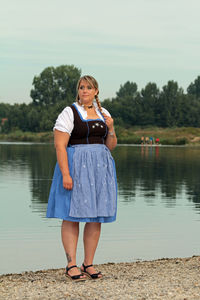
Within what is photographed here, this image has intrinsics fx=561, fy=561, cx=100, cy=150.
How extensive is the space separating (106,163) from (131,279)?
1117 millimetres

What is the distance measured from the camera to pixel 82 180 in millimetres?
5312

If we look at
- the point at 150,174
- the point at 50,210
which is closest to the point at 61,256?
the point at 50,210

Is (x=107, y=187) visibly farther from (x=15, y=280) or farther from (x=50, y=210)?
(x=15, y=280)

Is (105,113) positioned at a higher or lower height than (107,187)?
higher

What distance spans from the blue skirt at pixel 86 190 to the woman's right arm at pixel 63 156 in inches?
3.1

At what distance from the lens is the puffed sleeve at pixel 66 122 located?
538 centimetres

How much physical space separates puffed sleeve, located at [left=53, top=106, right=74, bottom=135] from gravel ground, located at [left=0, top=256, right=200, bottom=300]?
1437 mm

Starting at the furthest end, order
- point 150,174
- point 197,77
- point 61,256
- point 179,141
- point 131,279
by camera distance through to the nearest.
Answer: point 197,77 → point 179,141 → point 150,174 → point 61,256 → point 131,279

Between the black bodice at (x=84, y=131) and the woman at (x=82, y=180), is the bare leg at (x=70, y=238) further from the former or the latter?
the black bodice at (x=84, y=131)

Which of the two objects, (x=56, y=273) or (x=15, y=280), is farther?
(x=56, y=273)

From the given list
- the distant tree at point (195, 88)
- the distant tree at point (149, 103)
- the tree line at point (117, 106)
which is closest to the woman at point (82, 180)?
the tree line at point (117, 106)

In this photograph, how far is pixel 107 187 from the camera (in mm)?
5406

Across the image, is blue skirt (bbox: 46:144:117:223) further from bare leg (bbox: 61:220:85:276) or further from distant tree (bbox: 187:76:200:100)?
distant tree (bbox: 187:76:200:100)

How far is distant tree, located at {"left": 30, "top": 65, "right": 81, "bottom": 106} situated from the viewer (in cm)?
11469
